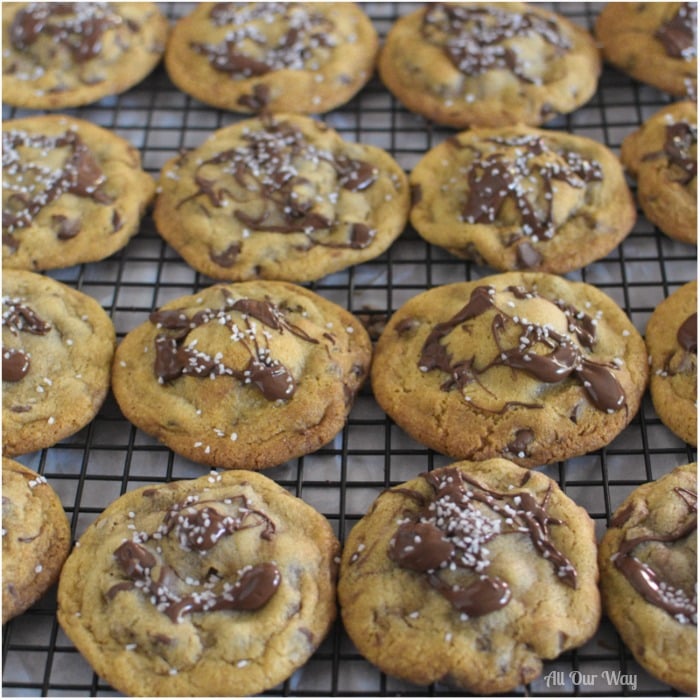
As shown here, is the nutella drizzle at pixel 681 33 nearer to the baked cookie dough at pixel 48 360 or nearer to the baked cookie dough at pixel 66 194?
the baked cookie dough at pixel 66 194

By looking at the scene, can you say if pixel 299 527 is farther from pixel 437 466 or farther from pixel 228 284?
pixel 228 284


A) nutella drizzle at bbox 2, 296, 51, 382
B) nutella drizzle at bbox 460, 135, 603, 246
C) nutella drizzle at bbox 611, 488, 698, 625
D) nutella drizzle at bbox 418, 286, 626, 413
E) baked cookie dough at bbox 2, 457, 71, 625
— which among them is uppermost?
nutella drizzle at bbox 460, 135, 603, 246

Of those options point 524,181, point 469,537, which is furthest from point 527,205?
point 469,537

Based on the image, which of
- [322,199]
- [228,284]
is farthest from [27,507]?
[322,199]

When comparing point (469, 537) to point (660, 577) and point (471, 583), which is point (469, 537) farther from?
point (660, 577)

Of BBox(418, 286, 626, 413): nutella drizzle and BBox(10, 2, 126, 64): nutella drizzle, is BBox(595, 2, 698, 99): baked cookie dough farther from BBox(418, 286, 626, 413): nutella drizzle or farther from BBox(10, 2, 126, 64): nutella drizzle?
BBox(10, 2, 126, 64): nutella drizzle

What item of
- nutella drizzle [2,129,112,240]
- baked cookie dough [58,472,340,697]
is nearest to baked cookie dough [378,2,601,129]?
nutella drizzle [2,129,112,240]

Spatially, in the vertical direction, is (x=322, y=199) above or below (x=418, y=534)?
above
